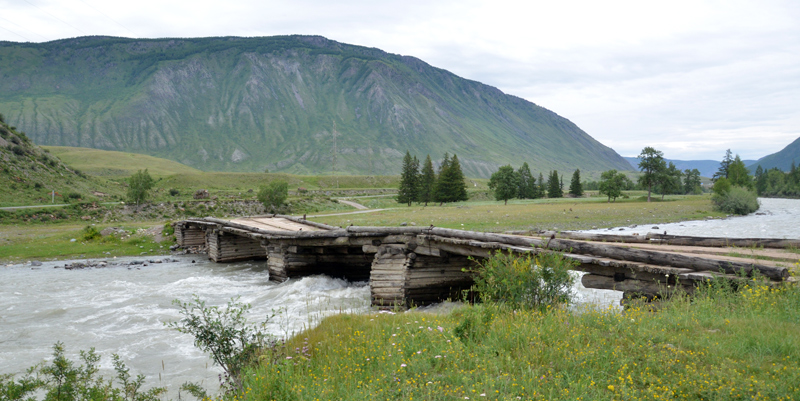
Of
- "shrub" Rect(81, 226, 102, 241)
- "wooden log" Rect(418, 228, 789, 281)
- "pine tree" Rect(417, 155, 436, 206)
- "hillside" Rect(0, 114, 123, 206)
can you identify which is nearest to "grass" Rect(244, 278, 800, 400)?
"wooden log" Rect(418, 228, 789, 281)

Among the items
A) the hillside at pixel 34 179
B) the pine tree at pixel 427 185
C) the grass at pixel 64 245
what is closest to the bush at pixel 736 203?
the pine tree at pixel 427 185

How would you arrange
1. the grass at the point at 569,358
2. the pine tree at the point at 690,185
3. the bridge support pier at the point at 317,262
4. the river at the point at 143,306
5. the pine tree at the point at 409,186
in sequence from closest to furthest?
1. the grass at the point at 569,358
2. the river at the point at 143,306
3. the bridge support pier at the point at 317,262
4. the pine tree at the point at 409,186
5. the pine tree at the point at 690,185

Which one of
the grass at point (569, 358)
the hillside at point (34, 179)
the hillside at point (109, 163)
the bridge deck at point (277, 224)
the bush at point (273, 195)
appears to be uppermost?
the hillside at point (109, 163)

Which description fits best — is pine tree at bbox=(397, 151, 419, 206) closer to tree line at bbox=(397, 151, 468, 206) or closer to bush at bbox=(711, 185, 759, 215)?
tree line at bbox=(397, 151, 468, 206)

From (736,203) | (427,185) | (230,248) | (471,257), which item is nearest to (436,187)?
(427,185)

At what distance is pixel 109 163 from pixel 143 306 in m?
153

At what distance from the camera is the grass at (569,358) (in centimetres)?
501

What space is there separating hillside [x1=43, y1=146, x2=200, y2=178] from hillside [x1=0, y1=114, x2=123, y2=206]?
203 ft

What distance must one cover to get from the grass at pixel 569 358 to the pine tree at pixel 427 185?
65828 millimetres

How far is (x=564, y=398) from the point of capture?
4.91m

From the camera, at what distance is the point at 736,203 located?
5738 centimetres

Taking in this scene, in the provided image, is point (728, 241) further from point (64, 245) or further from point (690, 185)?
point (690, 185)

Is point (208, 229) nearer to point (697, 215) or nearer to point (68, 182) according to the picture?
point (68, 182)

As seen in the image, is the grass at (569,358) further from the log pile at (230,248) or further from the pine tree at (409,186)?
the pine tree at (409,186)
